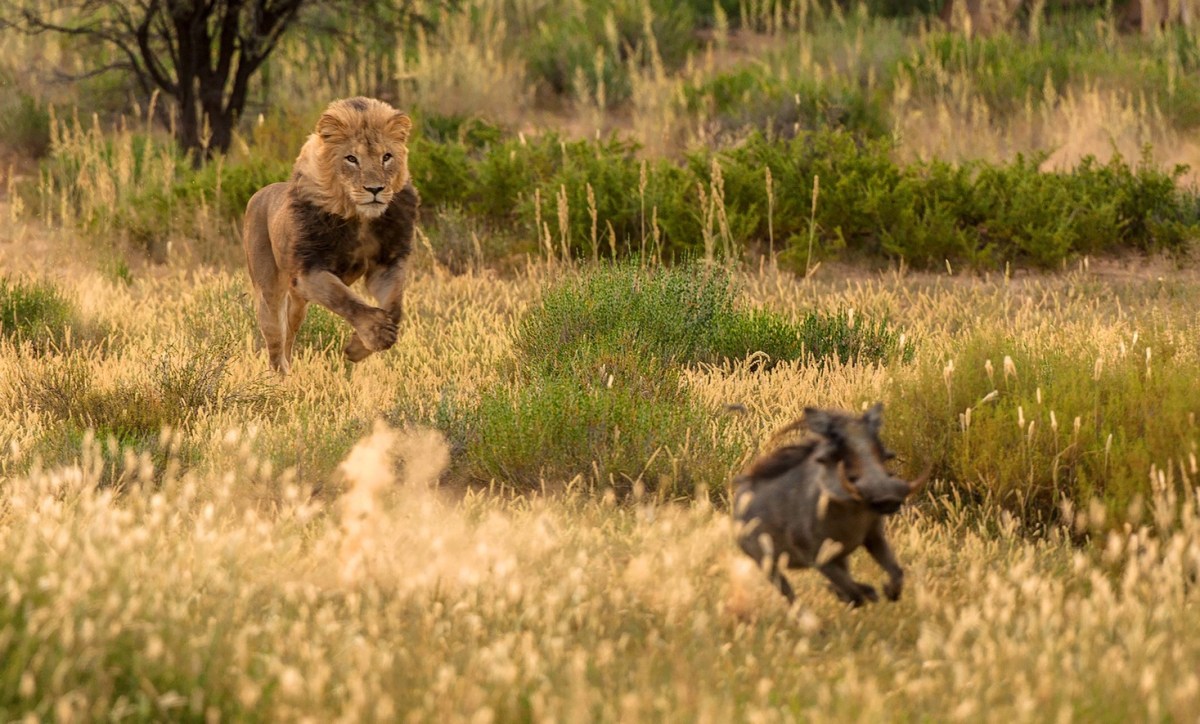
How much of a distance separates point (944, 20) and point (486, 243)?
39.5 feet

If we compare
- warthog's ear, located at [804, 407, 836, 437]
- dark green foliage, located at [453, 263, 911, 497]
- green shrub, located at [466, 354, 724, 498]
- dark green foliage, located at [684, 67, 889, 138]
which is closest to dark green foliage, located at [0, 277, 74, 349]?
dark green foliage, located at [453, 263, 911, 497]

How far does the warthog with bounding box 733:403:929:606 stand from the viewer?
12.1 feet

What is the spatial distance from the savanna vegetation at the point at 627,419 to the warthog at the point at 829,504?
15cm

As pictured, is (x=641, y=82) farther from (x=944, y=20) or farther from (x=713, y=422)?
(x=713, y=422)

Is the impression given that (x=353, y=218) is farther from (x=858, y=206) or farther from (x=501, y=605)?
(x=858, y=206)

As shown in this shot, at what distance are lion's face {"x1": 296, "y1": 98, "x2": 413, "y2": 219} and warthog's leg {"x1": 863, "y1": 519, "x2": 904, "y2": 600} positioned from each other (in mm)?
3427

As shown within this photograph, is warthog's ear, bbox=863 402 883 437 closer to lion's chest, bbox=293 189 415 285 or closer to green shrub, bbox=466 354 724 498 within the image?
green shrub, bbox=466 354 724 498

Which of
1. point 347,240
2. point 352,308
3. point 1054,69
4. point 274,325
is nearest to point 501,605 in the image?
point 352,308

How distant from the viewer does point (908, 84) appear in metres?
14.9

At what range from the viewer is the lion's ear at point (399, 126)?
6.77 meters

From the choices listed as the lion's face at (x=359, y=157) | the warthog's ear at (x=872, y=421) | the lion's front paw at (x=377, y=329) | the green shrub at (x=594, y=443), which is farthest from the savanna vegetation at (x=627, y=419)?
the lion's face at (x=359, y=157)

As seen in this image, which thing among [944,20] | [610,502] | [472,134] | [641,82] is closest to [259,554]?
[610,502]

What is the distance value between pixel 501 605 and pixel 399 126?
3.59m

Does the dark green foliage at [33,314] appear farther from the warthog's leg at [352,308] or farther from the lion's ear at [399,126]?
the lion's ear at [399,126]
